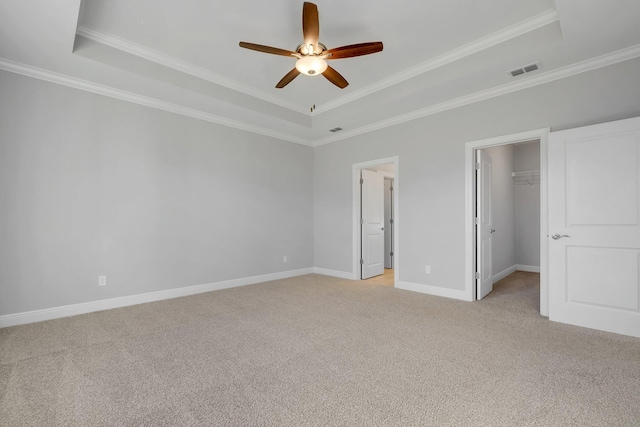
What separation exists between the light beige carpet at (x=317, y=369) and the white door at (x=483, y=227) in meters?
0.59

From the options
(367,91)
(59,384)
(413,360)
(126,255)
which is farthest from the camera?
(367,91)

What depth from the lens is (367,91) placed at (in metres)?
4.34

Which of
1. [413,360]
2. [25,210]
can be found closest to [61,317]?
[25,210]

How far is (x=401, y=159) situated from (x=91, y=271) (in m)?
4.57

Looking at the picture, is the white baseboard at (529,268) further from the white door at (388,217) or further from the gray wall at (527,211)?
the white door at (388,217)

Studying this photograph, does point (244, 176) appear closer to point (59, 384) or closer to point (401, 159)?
point (401, 159)

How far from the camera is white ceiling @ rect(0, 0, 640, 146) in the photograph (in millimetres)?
2639

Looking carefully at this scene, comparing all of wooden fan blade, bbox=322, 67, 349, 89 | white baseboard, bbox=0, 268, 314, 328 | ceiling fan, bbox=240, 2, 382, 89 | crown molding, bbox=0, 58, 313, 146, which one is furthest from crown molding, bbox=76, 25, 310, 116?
white baseboard, bbox=0, 268, 314, 328

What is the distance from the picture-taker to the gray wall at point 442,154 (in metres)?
3.13

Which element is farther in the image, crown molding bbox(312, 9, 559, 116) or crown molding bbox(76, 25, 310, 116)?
crown molding bbox(76, 25, 310, 116)

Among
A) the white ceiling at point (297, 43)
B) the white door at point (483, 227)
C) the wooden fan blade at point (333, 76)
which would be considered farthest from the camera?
the white door at point (483, 227)

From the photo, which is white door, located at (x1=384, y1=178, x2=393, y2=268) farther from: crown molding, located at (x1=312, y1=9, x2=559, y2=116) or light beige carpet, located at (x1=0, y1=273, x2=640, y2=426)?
light beige carpet, located at (x1=0, y1=273, x2=640, y2=426)

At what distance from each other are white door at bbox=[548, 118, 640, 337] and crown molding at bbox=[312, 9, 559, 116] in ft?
3.74

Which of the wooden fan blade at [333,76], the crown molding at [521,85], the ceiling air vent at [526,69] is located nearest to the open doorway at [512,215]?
the crown molding at [521,85]
